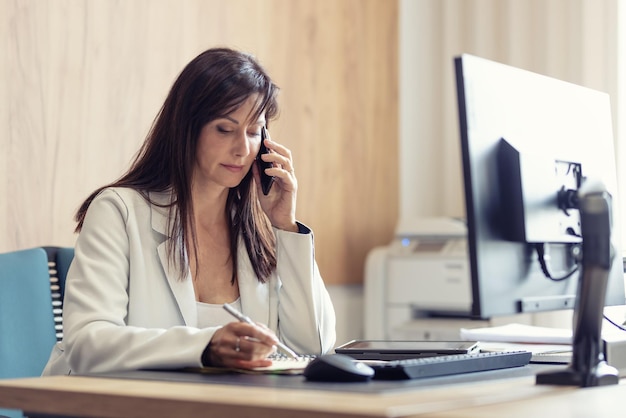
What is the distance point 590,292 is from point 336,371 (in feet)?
1.20

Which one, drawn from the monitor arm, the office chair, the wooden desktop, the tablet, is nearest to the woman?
the office chair

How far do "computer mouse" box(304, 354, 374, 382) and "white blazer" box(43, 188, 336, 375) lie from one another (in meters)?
0.25

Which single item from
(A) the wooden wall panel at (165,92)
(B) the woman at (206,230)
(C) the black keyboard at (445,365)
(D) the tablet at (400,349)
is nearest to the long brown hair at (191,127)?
(B) the woman at (206,230)

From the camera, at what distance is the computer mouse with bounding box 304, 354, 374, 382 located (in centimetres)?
129

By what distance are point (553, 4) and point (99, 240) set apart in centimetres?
287

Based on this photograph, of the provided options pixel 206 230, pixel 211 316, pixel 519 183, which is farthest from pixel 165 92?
pixel 519 183

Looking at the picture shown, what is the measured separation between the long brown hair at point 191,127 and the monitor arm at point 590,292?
90cm

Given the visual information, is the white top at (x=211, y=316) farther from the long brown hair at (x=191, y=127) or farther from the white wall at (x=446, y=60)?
the white wall at (x=446, y=60)

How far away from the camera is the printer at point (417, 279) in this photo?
392 cm

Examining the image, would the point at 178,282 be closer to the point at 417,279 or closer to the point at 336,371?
→ the point at 336,371

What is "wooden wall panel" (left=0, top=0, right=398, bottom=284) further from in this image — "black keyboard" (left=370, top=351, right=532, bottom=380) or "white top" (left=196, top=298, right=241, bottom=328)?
"black keyboard" (left=370, top=351, right=532, bottom=380)

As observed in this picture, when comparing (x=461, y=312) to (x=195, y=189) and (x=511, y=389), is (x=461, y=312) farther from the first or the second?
(x=511, y=389)

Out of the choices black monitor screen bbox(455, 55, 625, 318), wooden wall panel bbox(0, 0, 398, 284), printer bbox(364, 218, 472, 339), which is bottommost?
printer bbox(364, 218, 472, 339)

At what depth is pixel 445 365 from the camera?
1.39 metres
